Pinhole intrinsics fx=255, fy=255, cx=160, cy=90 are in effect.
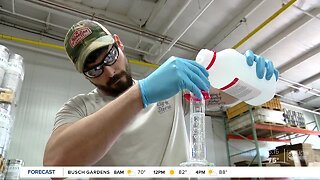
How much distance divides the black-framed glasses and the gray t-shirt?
120mm

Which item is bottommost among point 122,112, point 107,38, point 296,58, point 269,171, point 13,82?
point 269,171

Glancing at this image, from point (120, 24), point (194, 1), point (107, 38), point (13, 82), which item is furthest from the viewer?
point (120, 24)

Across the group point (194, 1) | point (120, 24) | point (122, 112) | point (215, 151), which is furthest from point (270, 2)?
point (122, 112)

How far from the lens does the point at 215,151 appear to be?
4332mm

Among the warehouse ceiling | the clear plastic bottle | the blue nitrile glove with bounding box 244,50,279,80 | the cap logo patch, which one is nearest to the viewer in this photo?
the clear plastic bottle

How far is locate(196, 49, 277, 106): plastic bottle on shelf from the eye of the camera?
97cm

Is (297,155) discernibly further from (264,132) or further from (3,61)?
(3,61)

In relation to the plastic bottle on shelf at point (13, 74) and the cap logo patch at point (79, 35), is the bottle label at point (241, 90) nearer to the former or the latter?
the cap logo patch at point (79, 35)

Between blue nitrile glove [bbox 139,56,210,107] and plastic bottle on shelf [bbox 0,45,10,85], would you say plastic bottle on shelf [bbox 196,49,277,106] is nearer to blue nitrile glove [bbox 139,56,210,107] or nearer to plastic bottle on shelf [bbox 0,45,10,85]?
blue nitrile glove [bbox 139,56,210,107]

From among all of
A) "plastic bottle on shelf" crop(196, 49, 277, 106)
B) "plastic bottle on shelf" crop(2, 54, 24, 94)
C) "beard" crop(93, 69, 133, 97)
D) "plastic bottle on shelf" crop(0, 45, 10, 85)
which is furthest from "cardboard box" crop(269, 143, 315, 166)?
"plastic bottle on shelf" crop(0, 45, 10, 85)

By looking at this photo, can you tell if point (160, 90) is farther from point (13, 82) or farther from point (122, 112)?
point (13, 82)

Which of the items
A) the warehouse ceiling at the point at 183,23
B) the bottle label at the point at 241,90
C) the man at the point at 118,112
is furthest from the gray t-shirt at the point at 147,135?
the warehouse ceiling at the point at 183,23

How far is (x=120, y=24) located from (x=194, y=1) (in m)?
0.90

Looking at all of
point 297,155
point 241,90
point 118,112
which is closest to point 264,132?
point 297,155
